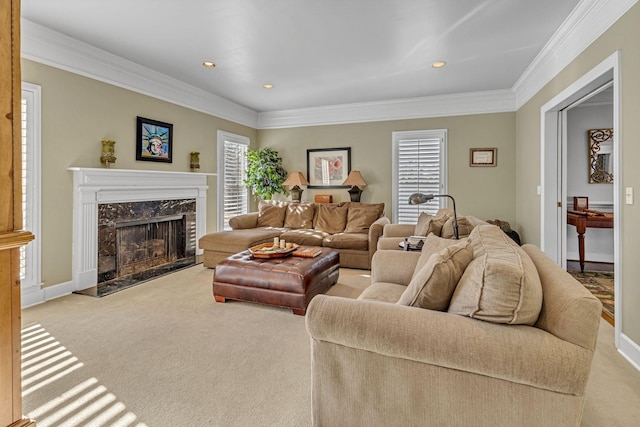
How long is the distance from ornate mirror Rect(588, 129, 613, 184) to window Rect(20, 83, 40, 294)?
7.14m

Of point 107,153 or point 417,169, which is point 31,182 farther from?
point 417,169

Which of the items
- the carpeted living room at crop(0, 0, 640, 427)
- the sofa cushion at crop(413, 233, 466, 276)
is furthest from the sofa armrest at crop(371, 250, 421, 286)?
the sofa cushion at crop(413, 233, 466, 276)

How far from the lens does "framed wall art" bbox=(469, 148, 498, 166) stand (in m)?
5.30

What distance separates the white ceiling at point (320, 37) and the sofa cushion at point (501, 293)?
2.42 metres

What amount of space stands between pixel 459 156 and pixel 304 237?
9.54ft

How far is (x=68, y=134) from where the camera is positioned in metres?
3.51

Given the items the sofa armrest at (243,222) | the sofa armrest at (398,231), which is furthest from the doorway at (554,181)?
the sofa armrest at (243,222)

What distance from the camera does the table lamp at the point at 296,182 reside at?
243 inches

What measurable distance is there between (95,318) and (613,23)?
4.78m

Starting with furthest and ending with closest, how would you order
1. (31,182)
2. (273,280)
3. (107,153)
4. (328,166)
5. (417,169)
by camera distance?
(328,166), (417,169), (107,153), (31,182), (273,280)

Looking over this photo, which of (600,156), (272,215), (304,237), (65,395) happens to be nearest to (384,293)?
(65,395)

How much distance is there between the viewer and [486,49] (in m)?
3.66

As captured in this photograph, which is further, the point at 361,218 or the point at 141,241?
the point at 361,218

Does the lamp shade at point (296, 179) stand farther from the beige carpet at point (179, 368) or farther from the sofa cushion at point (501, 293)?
the sofa cushion at point (501, 293)
